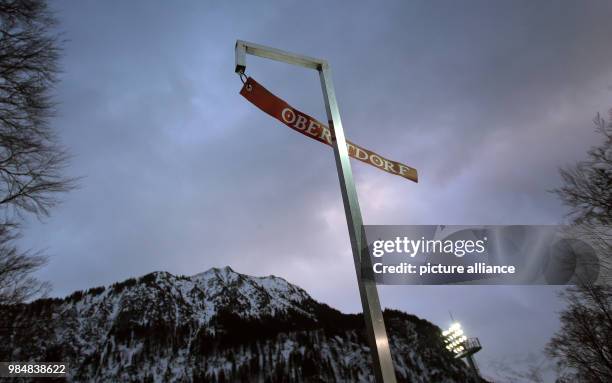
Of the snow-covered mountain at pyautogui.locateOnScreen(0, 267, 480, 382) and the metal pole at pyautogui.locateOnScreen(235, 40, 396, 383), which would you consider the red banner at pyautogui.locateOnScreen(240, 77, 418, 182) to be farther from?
the snow-covered mountain at pyautogui.locateOnScreen(0, 267, 480, 382)

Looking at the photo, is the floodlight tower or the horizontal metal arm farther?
the floodlight tower

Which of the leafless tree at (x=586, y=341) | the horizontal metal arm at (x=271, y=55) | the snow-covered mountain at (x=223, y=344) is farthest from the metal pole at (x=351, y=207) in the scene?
the snow-covered mountain at (x=223, y=344)

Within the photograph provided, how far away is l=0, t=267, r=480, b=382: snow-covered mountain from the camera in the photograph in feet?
352

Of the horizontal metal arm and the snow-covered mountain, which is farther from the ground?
the snow-covered mountain

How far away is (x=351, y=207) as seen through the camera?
313 centimetres

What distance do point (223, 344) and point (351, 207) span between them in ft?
455

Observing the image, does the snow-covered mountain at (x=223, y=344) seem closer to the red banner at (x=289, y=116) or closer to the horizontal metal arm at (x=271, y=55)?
the red banner at (x=289, y=116)

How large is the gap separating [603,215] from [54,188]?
1576 centimetres

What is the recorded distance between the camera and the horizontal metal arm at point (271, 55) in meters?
4.17

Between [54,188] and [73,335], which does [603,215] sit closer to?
[54,188]

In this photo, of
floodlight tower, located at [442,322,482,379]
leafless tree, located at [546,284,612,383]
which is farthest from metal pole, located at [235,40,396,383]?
floodlight tower, located at [442,322,482,379]

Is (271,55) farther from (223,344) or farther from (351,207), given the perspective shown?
(223,344)

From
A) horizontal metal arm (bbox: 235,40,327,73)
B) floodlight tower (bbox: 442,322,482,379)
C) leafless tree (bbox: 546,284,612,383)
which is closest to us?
horizontal metal arm (bbox: 235,40,327,73)

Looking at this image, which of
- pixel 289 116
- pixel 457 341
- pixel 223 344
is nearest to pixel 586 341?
pixel 457 341
